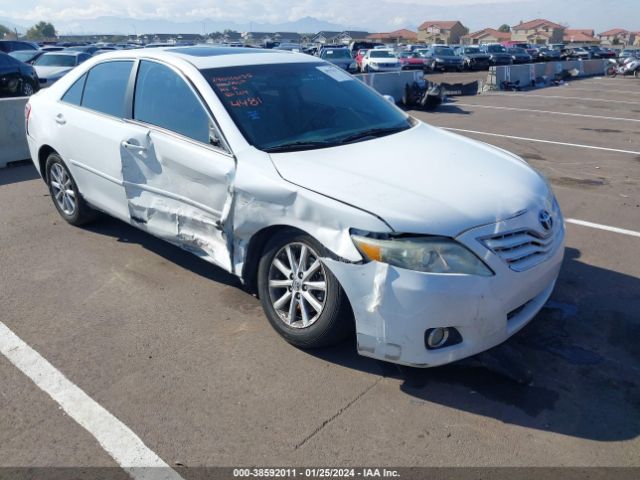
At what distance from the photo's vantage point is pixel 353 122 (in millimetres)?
4152

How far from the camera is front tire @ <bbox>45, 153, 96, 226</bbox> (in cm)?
526

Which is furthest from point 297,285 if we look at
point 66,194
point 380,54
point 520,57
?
point 520,57

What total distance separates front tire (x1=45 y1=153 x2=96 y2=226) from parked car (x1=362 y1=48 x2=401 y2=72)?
2649 centimetres

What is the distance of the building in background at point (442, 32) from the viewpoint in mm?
125019

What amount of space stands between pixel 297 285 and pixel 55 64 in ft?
52.3

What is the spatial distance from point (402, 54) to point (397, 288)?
126 feet

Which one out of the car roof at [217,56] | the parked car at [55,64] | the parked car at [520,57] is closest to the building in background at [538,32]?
the parked car at [520,57]

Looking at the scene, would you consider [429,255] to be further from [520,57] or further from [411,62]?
[520,57]

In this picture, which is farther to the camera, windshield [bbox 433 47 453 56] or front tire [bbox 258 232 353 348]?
windshield [bbox 433 47 453 56]

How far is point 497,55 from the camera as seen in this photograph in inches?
1548

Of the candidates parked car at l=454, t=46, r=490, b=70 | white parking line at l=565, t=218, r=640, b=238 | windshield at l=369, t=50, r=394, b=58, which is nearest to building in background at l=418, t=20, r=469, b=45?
parked car at l=454, t=46, r=490, b=70

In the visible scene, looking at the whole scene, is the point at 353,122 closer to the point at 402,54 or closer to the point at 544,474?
the point at 544,474

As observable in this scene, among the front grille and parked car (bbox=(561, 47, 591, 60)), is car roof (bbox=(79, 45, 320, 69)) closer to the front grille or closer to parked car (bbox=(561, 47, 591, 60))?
the front grille

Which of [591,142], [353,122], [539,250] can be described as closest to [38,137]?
[353,122]
